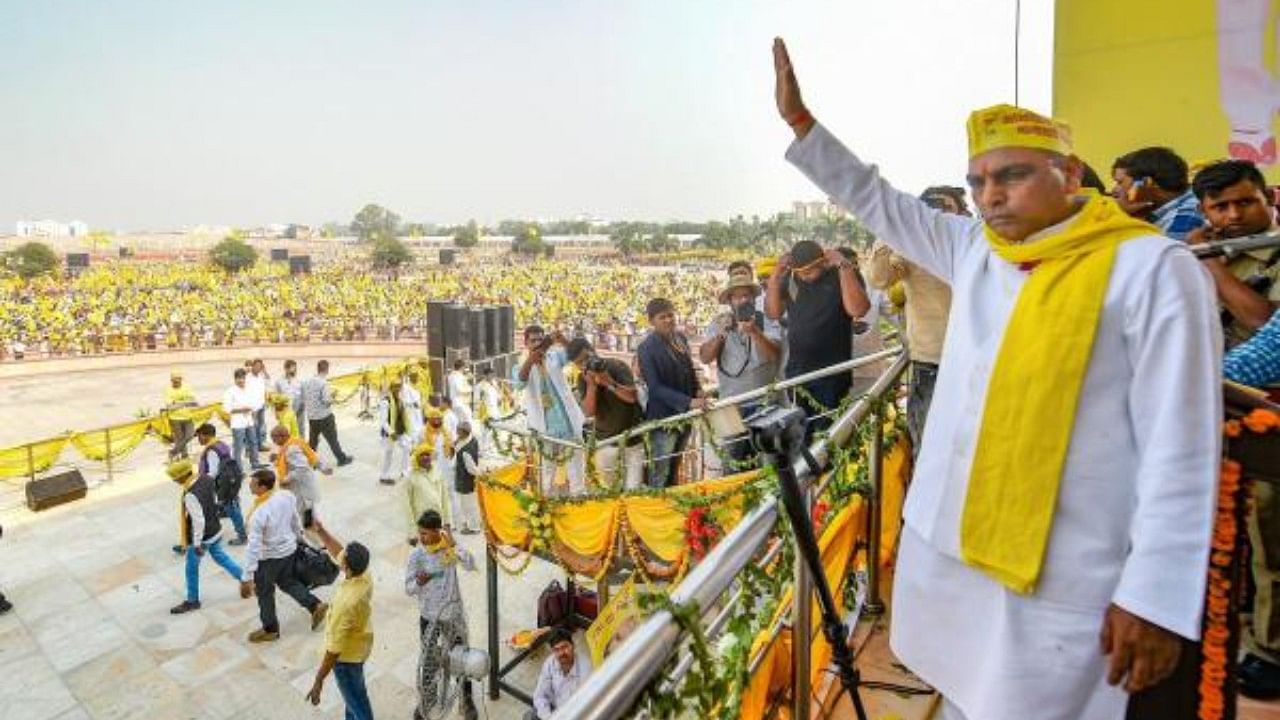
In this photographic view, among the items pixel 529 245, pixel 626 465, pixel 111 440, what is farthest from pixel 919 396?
pixel 529 245

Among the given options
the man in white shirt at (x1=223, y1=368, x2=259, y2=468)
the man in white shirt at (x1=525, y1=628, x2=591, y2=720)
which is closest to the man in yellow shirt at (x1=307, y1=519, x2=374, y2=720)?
the man in white shirt at (x1=525, y1=628, x2=591, y2=720)

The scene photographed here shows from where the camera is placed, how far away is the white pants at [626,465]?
651cm

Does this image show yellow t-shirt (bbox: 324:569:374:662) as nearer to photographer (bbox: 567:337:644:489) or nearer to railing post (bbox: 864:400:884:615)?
photographer (bbox: 567:337:644:489)

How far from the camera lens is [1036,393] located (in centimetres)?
130

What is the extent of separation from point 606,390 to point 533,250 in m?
85.9

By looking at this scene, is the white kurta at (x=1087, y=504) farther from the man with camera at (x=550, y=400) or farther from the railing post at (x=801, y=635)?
the man with camera at (x=550, y=400)

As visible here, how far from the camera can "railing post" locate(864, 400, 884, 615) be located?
2.67 meters

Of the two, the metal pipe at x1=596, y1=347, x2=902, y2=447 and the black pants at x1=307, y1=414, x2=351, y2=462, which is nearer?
the metal pipe at x1=596, y1=347, x2=902, y2=447

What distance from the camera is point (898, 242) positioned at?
183 cm

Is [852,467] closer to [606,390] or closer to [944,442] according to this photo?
[944,442]

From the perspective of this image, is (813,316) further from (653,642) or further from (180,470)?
(180,470)

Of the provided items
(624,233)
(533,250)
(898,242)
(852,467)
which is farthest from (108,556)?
(624,233)

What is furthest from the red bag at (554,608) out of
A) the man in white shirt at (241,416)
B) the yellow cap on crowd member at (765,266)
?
the man in white shirt at (241,416)

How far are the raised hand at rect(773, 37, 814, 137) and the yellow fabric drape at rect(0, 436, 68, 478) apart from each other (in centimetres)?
1448
